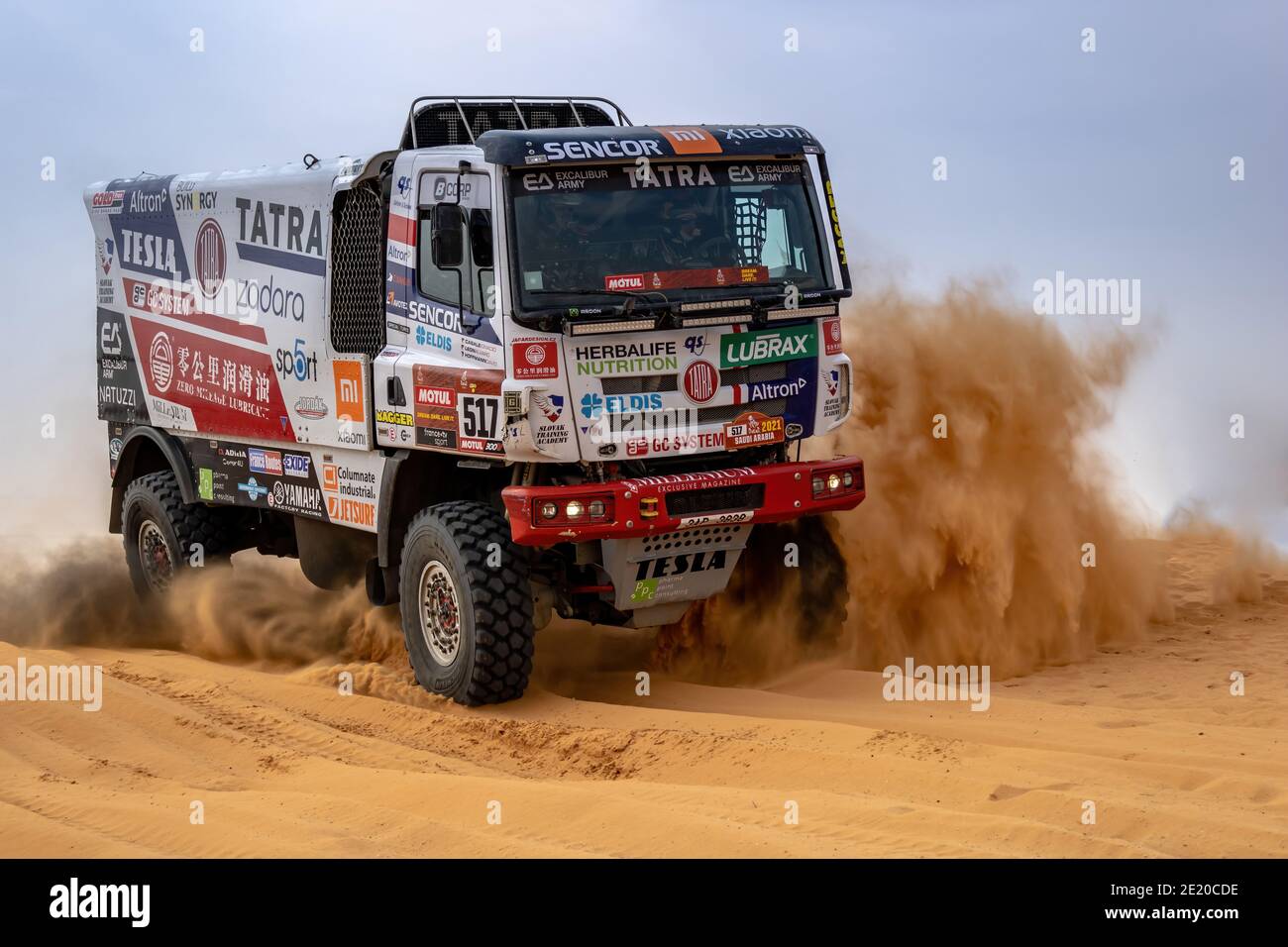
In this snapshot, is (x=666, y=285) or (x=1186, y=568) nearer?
(x=666, y=285)

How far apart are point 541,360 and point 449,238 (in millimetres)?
867

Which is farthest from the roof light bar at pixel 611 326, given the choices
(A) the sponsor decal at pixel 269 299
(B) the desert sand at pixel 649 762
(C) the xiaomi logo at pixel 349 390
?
(A) the sponsor decal at pixel 269 299

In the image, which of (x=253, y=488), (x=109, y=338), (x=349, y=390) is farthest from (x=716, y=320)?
(x=109, y=338)

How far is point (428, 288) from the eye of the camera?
952 cm

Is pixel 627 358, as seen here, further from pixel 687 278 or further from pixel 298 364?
pixel 298 364

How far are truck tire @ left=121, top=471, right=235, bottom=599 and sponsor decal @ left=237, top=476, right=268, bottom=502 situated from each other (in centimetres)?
97

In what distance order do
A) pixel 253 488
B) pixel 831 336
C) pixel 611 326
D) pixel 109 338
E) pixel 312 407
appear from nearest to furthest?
pixel 611 326
pixel 831 336
pixel 312 407
pixel 253 488
pixel 109 338

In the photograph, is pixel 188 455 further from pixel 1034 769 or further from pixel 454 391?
pixel 1034 769

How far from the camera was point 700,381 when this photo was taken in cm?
909

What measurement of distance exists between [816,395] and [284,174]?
4.02 metres

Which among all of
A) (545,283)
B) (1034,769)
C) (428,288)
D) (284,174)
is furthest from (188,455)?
(1034,769)

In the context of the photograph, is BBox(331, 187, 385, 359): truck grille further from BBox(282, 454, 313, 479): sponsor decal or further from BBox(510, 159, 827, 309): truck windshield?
BBox(510, 159, 827, 309): truck windshield

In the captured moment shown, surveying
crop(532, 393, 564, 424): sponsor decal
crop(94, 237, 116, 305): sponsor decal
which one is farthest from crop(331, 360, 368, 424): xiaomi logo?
crop(94, 237, 116, 305): sponsor decal

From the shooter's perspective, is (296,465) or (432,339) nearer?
(432,339)
